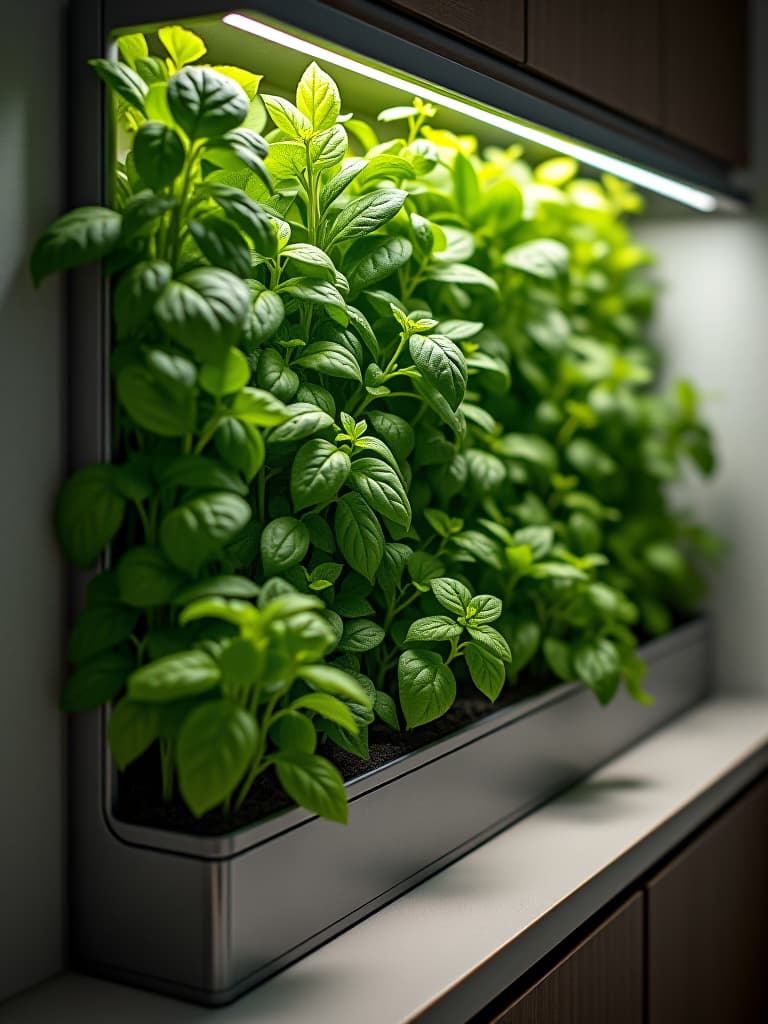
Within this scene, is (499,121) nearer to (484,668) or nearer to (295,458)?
(295,458)

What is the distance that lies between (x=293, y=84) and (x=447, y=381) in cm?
42

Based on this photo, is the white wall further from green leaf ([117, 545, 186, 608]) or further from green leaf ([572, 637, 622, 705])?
green leaf ([572, 637, 622, 705])

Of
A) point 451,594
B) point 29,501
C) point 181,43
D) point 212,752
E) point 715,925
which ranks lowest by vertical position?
point 715,925

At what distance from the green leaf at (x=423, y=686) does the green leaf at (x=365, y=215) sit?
0.45 m

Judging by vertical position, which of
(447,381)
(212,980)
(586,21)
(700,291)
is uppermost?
(586,21)

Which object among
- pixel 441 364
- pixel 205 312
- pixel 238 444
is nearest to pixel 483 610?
pixel 441 364

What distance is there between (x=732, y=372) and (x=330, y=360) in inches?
50.3

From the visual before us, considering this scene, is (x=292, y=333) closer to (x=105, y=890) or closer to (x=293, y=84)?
(x=293, y=84)

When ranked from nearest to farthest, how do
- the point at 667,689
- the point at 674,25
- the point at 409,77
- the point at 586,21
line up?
the point at 409,77 < the point at 586,21 < the point at 674,25 < the point at 667,689

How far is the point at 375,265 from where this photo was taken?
1235 mm

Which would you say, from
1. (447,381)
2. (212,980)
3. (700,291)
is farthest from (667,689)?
(212,980)

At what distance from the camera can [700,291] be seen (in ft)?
7.28

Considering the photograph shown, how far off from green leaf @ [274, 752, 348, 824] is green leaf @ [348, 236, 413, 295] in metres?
0.51

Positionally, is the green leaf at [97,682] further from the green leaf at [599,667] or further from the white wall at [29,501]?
the green leaf at [599,667]
